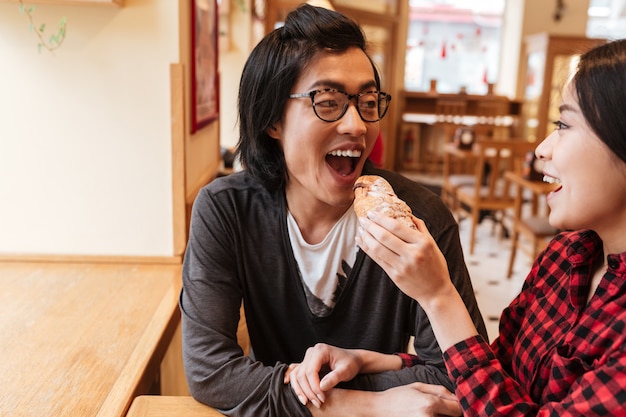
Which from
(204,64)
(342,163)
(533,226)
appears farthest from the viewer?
(533,226)

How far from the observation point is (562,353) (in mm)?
929

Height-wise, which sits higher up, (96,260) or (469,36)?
(469,36)

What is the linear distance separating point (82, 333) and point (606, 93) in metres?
1.35

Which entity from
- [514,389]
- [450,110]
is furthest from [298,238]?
[450,110]

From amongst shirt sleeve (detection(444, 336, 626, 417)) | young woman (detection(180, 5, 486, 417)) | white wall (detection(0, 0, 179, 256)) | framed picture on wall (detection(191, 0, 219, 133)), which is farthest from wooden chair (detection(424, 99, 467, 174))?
shirt sleeve (detection(444, 336, 626, 417))

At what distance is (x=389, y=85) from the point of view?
820 cm

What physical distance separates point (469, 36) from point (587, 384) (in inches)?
388

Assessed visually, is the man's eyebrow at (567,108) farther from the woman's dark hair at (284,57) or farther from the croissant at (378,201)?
the woman's dark hair at (284,57)

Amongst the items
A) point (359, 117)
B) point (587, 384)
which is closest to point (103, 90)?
point (359, 117)

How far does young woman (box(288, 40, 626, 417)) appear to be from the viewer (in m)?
0.83

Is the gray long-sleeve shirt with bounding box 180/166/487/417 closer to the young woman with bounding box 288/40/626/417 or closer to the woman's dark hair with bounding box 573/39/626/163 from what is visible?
the young woman with bounding box 288/40/626/417

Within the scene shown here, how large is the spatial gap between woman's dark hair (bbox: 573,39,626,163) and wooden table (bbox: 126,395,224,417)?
887mm

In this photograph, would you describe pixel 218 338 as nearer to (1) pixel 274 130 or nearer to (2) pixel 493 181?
(1) pixel 274 130

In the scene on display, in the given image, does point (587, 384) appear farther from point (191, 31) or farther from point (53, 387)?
point (191, 31)
